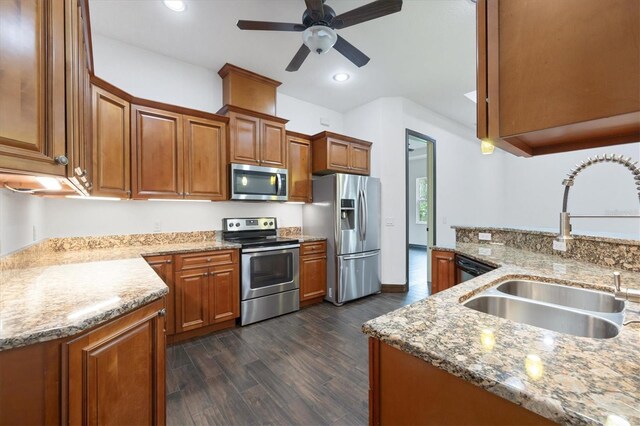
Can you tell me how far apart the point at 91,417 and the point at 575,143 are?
1835mm

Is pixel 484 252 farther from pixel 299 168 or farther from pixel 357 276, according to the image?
pixel 299 168

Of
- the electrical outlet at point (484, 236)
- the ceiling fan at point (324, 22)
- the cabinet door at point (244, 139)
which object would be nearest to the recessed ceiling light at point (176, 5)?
the ceiling fan at point (324, 22)

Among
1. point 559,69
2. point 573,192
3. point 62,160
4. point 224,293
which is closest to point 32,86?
point 62,160

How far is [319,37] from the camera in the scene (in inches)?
81.3

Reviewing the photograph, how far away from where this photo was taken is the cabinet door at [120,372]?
3.07 ft

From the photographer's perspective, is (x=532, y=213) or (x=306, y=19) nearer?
(x=306, y=19)

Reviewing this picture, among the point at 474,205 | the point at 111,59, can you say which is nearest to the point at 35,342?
the point at 111,59

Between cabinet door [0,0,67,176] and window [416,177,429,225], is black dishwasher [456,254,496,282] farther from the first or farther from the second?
window [416,177,429,225]

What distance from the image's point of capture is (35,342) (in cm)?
83

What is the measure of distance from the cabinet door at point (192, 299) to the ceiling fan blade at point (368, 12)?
2.47 meters

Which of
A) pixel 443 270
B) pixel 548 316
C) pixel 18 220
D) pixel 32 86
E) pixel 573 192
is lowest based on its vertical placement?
pixel 443 270

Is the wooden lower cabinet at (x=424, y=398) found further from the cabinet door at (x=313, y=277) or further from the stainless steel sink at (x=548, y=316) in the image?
the cabinet door at (x=313, y=277)

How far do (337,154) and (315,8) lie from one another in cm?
202

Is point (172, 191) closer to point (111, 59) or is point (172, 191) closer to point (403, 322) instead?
point (111, 59)
